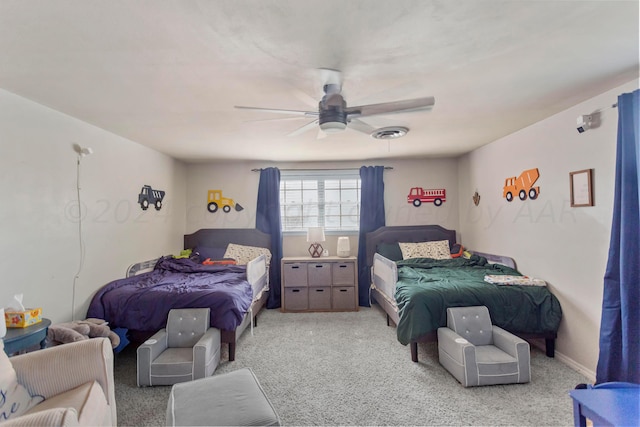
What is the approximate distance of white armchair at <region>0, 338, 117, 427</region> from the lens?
1405 mm

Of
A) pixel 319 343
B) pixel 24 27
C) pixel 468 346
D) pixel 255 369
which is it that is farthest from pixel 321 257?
pixel 24 27

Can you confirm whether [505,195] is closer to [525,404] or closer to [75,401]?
[525,404]

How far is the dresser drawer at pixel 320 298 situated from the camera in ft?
13.5

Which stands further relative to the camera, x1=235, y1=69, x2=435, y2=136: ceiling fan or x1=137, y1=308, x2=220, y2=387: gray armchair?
x1=137, y1=308, x2=220, y2=387: gray armchair

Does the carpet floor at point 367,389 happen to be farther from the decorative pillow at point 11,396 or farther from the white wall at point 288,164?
the white wall at point 288,164

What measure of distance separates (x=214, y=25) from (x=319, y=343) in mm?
2806

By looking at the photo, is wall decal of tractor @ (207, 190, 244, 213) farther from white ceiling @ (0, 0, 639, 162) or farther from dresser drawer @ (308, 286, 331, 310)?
white ceiling @ (0, 0, 639, 162)

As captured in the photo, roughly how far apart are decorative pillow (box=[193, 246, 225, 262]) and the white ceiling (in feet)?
7.09

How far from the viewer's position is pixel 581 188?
2430 millimetres

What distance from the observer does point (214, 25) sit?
1379 millimetres

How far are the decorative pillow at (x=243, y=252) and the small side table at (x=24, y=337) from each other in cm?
239

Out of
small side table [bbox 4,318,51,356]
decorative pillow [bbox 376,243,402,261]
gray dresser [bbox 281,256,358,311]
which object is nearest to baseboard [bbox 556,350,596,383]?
decorative pillow [bbox 376,243,402,261]

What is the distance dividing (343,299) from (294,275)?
755 mm

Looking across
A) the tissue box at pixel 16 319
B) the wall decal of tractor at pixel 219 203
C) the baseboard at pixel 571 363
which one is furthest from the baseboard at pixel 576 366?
the wall decal of tractor at pixel 219 203
